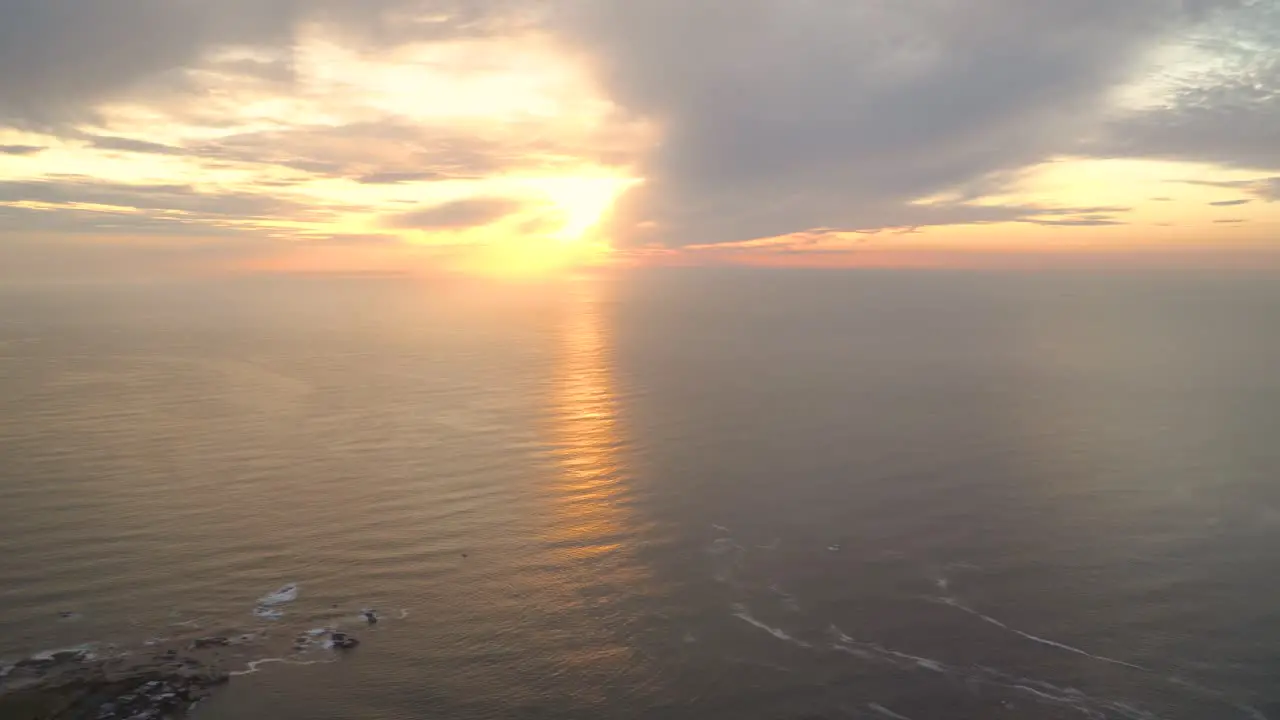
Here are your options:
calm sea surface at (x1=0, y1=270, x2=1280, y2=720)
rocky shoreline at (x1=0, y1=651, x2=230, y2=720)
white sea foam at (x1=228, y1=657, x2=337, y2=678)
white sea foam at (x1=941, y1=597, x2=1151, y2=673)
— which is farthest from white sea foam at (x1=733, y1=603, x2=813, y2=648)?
rocky shoreline at (x1=0, y1=651, x2=230, y2=720)

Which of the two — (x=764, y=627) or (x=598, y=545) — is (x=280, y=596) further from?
(x=764, y=627)

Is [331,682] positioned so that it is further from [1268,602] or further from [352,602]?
[1268,602]

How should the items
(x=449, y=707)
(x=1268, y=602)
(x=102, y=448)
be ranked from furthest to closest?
(x=102, y=448), (x=1268, y=602), (x=449, y=707)

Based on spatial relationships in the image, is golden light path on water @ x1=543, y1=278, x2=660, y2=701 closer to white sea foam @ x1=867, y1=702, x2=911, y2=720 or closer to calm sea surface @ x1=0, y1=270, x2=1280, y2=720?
calm sea surface @ x1=0, y1=270, x2=1280, y2=720

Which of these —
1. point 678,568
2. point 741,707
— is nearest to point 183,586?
point 678,568

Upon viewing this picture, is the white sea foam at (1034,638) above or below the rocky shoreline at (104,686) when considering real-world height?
below

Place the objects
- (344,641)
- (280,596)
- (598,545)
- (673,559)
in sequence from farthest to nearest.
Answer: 1. (598,545)
2. (673,559)
3. (280,596)
4. (344,641)

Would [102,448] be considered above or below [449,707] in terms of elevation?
above

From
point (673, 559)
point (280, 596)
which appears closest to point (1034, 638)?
point (673, 559)

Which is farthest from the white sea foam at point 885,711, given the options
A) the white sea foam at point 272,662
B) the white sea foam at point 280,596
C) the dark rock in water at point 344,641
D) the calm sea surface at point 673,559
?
the white sea foam at point 280,596

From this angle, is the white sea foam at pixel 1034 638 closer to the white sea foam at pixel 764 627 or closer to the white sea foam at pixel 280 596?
the white sea foam at pixel 764 627

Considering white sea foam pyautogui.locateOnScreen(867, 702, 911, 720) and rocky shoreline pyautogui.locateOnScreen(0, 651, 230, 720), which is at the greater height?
rocky shoreline pyautogui.locateOnScreen(0, 651, 230, 720)
